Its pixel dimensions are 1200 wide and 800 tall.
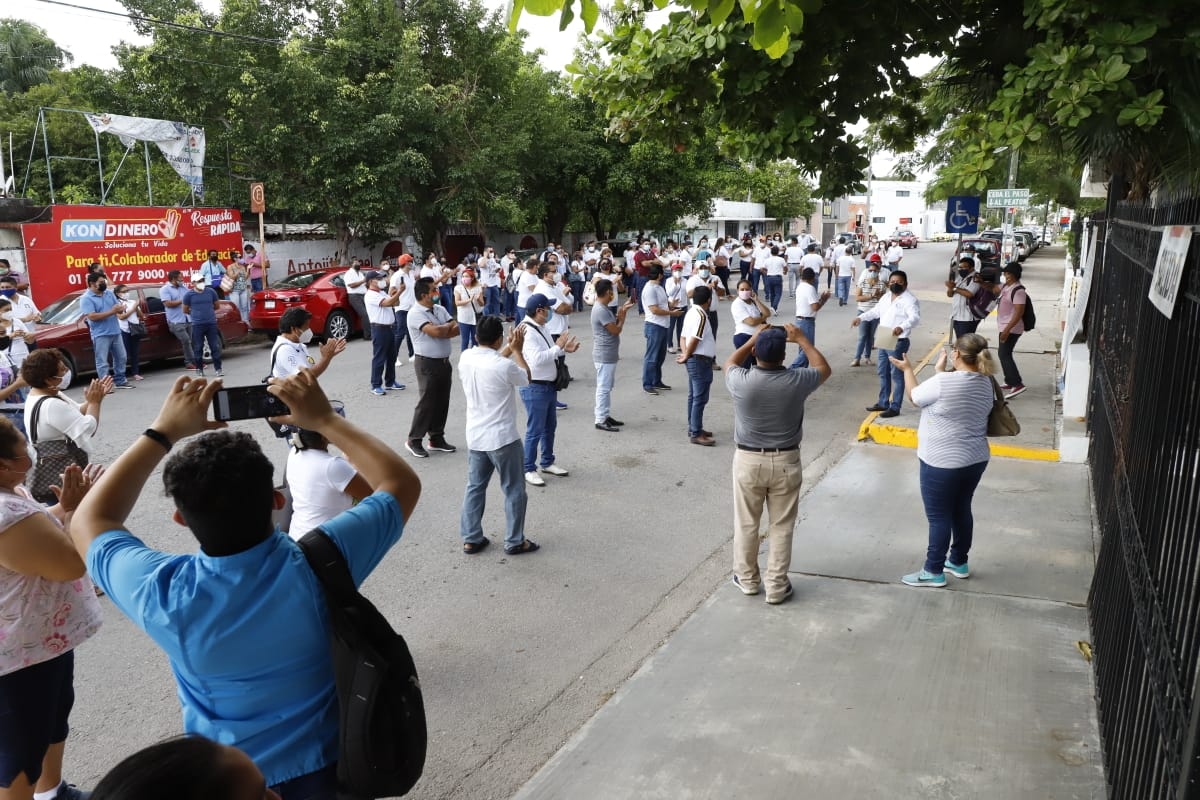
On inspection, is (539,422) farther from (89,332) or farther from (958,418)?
(89,332)

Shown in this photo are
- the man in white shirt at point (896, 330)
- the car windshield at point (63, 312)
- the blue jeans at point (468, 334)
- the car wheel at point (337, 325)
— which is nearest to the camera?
the man in white shirt at point (896, 330)

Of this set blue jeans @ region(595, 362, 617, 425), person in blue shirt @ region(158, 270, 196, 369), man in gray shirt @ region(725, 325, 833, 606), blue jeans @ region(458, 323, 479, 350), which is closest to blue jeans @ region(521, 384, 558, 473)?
blue jeans @ region(595, 362, 617, 425)

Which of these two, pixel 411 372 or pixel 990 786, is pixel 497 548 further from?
pixel 411 372

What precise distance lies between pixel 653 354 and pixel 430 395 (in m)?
3.94

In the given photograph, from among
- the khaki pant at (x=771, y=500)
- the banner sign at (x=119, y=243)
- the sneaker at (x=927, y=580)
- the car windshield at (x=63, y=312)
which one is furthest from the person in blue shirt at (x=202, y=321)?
the sneaker at (x=927, y=580)

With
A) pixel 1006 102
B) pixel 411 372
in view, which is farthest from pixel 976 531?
pixel 411 372

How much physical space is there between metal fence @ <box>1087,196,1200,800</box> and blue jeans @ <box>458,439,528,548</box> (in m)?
3.75

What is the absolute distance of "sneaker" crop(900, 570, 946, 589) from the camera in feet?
19.4

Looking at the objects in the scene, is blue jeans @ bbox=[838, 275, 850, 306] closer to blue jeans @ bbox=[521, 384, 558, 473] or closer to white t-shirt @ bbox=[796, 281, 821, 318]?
white t-shirt @ bbox=[796, 281, 821, 318]

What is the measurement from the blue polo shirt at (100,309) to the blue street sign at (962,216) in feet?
43.4

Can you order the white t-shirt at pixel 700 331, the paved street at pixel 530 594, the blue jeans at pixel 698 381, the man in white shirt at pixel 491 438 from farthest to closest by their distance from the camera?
the blue jeans at pixel 698 381, the white t-shirt at pixel 700 331, the man in white shirt at pixel 491 438, the paved street at pixel 530 594

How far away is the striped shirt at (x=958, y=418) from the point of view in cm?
555

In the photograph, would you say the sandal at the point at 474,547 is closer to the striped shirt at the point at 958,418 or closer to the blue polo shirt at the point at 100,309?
the striped shirt at the point at 958,418

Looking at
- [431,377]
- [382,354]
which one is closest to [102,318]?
[382,354]
